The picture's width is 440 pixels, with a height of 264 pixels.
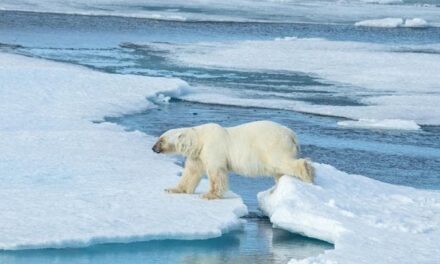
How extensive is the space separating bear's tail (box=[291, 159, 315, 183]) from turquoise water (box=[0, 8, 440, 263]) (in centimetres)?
42

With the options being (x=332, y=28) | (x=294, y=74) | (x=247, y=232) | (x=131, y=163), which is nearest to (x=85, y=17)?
(x=332, y=28)

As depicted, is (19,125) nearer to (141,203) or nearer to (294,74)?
(141,203)

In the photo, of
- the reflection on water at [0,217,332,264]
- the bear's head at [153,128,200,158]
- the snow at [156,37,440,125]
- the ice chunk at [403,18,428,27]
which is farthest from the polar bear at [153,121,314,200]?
the ice chunk at [403,18,428,27]

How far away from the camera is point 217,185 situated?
816 cm

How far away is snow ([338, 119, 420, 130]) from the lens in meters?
13.2

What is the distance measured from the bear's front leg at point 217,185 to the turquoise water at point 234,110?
31 centimetres

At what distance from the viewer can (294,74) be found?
18344 mm

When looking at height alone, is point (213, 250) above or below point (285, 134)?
below

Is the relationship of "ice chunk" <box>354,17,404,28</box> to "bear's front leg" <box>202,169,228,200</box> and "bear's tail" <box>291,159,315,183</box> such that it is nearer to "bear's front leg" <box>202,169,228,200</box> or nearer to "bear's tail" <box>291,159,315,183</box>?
"bear's tail" <box>291,159,315,183</box>


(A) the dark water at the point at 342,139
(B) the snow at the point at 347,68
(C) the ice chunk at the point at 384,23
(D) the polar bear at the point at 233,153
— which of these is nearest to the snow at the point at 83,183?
(D) the polar bear at the point at 233,153

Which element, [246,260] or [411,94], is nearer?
→ [246,260]

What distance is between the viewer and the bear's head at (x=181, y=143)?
27.1ft

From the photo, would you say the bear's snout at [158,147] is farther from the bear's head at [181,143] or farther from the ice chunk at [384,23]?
the ice chunk at [384,23]

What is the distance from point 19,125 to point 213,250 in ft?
15.0
